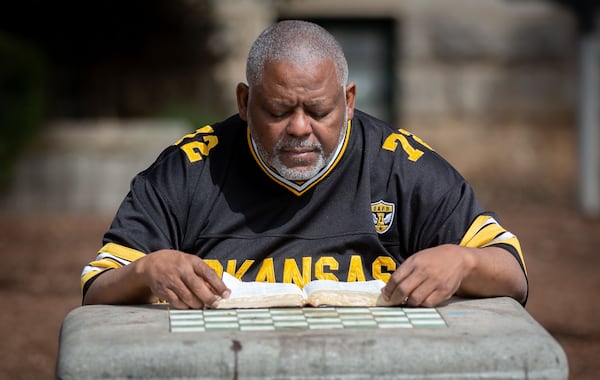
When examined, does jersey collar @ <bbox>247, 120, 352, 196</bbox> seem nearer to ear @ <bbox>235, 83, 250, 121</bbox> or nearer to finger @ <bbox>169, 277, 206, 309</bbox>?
ear @ <bbox>235, 83, 250, 121</bbox>

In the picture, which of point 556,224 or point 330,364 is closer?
point 330,364

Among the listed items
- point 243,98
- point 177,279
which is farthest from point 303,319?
point 243,98

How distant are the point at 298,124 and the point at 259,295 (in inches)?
20.0

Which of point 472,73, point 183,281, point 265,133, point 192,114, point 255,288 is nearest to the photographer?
point 183,281

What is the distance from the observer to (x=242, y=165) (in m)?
3.42

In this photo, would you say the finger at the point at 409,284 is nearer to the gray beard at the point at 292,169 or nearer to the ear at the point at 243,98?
the gray beard at the point at 292,169

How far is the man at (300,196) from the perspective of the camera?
3176 mm

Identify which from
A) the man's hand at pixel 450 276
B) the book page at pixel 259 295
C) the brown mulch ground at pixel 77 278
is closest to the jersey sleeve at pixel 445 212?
the man's hand at pixel 450 276

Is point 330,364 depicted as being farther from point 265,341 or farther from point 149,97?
point 149,97

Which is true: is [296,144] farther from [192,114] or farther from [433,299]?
[192,114]

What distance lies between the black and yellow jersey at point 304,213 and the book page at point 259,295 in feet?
0.57

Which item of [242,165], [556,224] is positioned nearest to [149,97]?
[556,224]

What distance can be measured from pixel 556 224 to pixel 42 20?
5.48 meters

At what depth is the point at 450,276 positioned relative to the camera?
2.94 m
